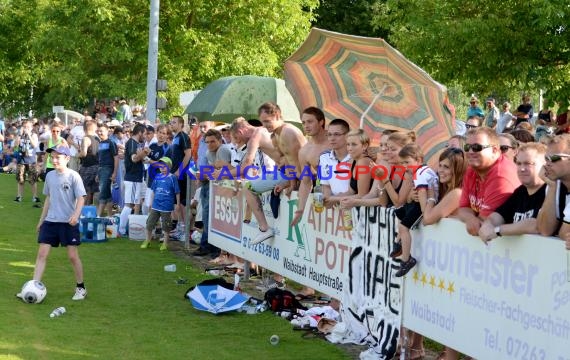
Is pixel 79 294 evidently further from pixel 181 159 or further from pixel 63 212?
pixel 181 159

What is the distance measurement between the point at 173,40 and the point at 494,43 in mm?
14090

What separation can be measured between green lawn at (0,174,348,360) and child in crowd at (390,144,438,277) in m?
1.20

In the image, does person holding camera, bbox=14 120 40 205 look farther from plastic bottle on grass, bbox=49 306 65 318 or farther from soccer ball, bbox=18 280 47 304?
plastic bottle on grass, bbox=49 306 65 318

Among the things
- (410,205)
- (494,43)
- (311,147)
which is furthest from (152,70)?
(410,205)

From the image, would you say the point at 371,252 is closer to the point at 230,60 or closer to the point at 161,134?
the point at 161,134

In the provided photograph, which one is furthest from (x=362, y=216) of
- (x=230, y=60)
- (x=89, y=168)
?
(x=230, y=60)

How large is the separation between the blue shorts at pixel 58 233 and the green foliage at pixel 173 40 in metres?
17.9

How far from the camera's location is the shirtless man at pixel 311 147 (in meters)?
10.1

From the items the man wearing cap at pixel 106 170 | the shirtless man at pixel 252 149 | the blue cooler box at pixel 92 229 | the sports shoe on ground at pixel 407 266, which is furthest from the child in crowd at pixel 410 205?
the man wearing cap at pixel 106 170

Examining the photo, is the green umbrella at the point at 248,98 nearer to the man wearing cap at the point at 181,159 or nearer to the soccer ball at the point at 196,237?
the man wearing cap at the point at 181,159

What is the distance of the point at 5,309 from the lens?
32.3ft

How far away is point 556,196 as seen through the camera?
5.84m

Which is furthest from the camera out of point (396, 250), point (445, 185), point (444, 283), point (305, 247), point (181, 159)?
point (181, 159)

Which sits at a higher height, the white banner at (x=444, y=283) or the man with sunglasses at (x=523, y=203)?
the man with sunglasses at (x=523, y=203)
